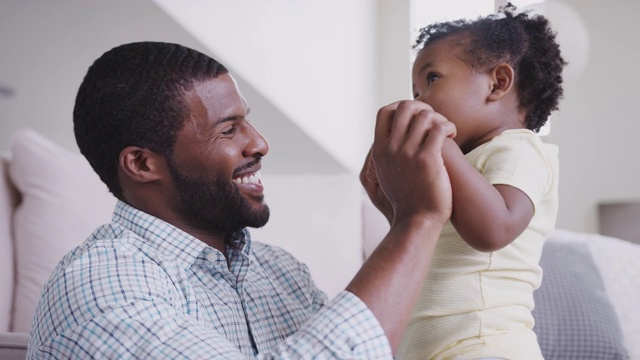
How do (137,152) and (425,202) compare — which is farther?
(137,152)

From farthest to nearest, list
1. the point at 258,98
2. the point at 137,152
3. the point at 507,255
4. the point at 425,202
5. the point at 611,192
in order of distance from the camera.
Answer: the point at 611,192 < the point at 258,98 < the point at 137,152 < the point at 507,255 < the point at 425,202

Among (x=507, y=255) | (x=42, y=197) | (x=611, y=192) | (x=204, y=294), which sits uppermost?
(x=611, y=192)

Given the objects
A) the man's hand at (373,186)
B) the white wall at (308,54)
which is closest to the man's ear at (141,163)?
the man's hand at (373,186)

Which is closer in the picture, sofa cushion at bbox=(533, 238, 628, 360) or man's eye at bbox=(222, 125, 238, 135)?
man's eye at bbox=(222, 125, 238, 135)

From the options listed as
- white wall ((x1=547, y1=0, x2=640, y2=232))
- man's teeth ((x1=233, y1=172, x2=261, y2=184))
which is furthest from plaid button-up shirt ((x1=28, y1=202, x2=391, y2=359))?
white wall ((x1=547, y1=0, x2=640, y2=232))

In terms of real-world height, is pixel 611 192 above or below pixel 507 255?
above

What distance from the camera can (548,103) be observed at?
1231 mm

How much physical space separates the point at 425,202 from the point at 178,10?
178 centimetres

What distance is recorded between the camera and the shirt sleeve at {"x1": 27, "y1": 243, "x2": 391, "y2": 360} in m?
0.81

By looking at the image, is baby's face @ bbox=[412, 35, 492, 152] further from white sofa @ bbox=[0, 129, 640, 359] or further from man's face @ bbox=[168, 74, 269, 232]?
white sofa @ bbox=[0, 129, 640, 359]

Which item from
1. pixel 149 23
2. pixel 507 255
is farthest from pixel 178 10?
pixel 507 255

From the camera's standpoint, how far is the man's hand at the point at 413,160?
2.84 feet

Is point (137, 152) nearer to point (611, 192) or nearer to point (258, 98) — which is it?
point (258, 98)

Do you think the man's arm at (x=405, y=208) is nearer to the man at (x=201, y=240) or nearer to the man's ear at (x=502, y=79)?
the man at (x=201, y=240)
